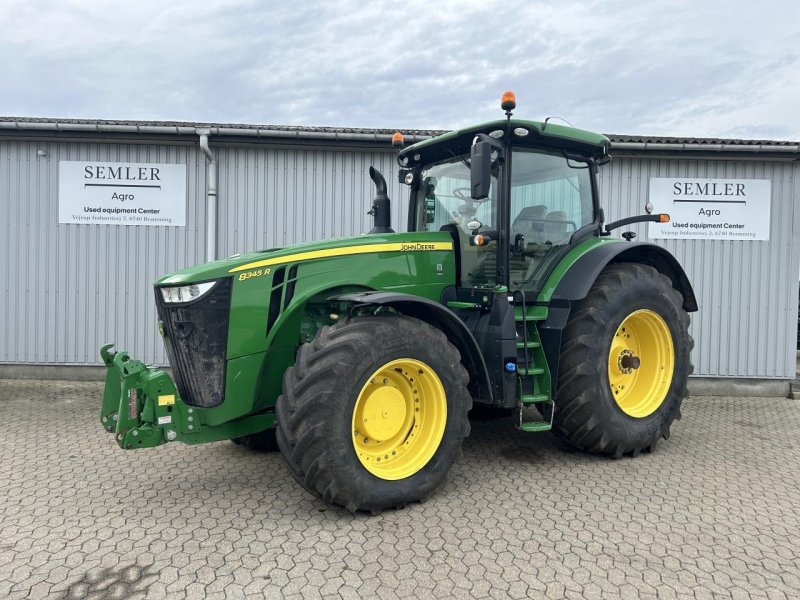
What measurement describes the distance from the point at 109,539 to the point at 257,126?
5.46 metres

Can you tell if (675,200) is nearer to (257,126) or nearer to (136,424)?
(257,126)

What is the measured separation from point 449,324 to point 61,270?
6102mm

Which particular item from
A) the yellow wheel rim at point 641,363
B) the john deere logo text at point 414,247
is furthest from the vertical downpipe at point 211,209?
the yellow wheel rim at point 641,363

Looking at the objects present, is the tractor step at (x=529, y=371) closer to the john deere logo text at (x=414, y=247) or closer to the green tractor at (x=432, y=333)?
the green tractor at (x=432, y=333)

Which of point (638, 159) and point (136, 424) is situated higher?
point (638, 159)

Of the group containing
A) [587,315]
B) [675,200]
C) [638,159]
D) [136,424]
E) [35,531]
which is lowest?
[35,531]

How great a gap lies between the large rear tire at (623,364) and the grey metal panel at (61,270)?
553cm

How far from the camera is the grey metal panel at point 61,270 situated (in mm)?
7508

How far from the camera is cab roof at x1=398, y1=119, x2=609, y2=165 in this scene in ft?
13.8

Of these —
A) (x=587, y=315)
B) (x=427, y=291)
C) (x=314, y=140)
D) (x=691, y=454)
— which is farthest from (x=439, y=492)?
(x=314, y=140)

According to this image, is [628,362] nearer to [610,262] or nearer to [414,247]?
[610,262]

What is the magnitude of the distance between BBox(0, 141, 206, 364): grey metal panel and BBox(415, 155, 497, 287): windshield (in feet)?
14.4

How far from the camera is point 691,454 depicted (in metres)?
4.70

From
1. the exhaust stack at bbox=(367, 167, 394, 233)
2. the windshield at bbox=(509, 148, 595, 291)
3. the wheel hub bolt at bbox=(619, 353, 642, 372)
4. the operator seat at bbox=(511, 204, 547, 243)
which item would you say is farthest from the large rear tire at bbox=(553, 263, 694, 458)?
the exhaust stack at bbox=(367, 167, 394, 233)
